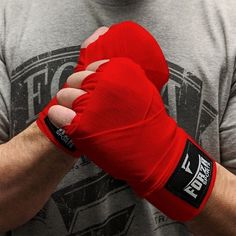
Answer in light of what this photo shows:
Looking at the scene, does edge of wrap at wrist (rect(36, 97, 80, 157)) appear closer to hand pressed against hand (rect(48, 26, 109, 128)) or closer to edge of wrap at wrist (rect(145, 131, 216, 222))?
hand pressed against hand (rect(48, 26, 109, 128))

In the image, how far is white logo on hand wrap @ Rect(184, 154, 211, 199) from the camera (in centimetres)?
74

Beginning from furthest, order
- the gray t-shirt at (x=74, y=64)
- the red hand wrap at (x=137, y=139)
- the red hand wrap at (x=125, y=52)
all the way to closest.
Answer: the gray t-shirt at (x=74, y=64)
the red hand wrap at (x=125, y=52)
the red hand wrap at (x=137, y=139)

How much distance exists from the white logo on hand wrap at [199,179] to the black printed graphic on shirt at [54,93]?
20cm

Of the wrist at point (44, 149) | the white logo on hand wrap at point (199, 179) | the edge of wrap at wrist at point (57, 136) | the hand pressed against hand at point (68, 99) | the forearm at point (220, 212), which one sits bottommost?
the forearm at point (220, 212)

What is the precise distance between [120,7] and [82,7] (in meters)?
0.08

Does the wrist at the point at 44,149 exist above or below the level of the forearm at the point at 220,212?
above

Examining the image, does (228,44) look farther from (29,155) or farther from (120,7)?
(29,155)

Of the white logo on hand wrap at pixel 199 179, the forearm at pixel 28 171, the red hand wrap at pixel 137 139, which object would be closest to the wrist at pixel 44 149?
the forearm at pixel 28 171

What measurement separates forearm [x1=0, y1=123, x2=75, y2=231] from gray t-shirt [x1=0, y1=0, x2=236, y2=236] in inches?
3.6

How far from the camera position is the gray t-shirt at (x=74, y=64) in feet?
3.13

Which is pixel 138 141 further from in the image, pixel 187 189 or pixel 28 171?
pixel 28 171

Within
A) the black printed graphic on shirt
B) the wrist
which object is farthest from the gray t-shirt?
the wrist

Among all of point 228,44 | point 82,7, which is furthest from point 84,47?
point 228,44

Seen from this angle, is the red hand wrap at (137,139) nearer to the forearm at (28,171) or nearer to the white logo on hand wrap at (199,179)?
the white logo on hand wrap at (199,179)
